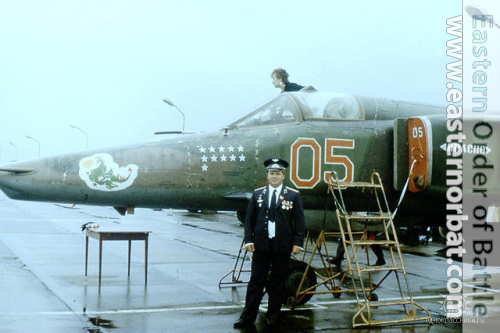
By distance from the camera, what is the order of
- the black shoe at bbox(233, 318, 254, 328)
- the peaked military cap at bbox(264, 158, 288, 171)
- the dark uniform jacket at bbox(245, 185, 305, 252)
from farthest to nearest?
the peaked military cap at bbox(264, 158, 288, 171) < the dark uniform jacket at bbox(245, 185, 305, 252) < the black shoe at bbox(233, 318, 254, 328)

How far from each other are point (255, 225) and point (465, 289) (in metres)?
4.25

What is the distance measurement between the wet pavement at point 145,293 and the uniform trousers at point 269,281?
20cm

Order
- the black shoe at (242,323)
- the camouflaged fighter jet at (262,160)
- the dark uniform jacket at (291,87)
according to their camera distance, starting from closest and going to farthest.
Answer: the black shoe at (242,323)
the camouflaged fighter jet at (262,160)
the dark uniform jacket at (291,87)

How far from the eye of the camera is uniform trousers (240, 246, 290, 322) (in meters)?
6.20

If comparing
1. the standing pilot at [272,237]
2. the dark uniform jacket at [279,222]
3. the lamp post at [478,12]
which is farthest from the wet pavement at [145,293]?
the lamp post at [478,12]

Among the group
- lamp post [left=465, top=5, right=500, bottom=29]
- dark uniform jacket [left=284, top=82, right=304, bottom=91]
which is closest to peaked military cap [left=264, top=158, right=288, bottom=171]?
dark uniform jacket [left=284, top=82, right=304, bottom=91]

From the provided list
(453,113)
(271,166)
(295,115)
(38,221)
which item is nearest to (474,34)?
(453,113)

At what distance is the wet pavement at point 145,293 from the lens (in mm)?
6195

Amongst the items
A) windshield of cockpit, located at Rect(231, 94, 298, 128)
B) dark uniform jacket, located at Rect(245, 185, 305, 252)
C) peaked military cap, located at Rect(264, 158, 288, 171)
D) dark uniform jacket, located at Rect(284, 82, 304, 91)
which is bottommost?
dark uniform jacket, located at Rect(245, 185, 305, 252)

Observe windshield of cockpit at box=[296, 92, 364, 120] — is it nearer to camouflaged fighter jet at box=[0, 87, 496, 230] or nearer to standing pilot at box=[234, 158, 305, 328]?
camouflaged fighter jet at box=[0, 87, 496, 230]

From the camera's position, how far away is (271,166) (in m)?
6.39

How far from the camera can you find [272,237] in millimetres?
6238

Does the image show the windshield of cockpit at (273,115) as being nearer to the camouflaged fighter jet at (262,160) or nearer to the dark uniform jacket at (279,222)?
the camouflaged fighter jet at (262,160)

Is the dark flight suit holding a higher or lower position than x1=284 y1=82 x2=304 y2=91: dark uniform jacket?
lower
